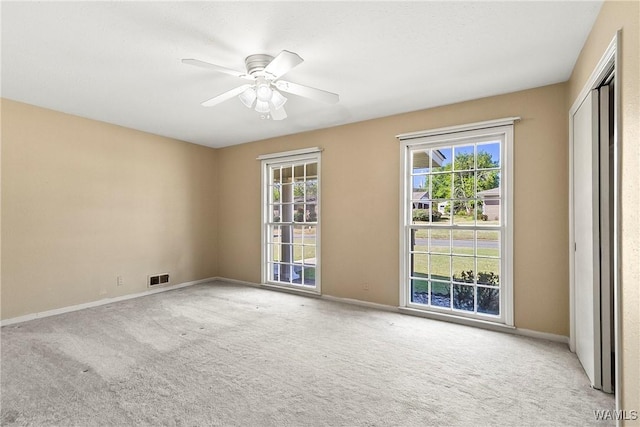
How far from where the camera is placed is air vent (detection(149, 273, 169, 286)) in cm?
491

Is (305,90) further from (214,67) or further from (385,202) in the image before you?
(385,202)

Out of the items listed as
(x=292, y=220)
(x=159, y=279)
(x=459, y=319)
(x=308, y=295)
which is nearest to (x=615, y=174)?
(x=459, y=319)

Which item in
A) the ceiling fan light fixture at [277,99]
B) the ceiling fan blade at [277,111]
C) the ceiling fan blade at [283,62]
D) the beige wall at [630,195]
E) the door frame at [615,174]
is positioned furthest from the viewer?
the ceiling fan blade at [277,111]

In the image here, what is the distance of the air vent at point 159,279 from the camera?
491 centimetres

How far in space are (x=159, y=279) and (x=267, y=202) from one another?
83.5 inches

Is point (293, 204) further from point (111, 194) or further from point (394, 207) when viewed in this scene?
point (111, 194)

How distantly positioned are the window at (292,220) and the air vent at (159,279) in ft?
5.14

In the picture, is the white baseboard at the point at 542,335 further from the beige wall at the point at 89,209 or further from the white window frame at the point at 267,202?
the beige wall at the point at 89,209

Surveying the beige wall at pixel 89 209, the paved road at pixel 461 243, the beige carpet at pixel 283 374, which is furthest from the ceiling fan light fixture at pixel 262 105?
the beige wall at pixel 89 209

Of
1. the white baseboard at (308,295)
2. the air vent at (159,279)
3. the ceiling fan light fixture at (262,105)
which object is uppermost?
the ceiling fan light fixture at (262,105)

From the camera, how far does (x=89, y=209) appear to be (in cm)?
421

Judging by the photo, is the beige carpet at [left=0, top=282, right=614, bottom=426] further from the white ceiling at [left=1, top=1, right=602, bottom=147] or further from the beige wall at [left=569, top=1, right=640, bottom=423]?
the white ceiling at [left=1, top=1, right=602, bottom=147]

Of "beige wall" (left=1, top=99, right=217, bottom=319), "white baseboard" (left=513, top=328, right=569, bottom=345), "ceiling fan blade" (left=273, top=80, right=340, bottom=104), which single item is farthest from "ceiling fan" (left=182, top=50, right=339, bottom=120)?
"white baseboard" (left=513, top=328, right=569, bottom=345)

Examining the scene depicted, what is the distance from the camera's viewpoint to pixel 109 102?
3584 mm
